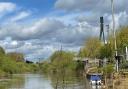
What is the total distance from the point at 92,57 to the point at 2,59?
38518 mm

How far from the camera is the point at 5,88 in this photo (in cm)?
8206

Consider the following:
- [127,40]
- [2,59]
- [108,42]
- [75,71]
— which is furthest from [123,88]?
[75,71]

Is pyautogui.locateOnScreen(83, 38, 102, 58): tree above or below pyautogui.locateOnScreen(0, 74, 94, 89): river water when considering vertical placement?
above

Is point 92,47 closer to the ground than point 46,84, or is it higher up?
higher up

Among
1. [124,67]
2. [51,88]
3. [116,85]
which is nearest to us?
[116,85]

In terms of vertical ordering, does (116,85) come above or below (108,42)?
below

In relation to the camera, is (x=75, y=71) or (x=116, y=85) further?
(x=75, y=71)

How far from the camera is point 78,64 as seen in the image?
176875 mm

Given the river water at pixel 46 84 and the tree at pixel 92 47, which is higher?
the tree at pixel 92 47

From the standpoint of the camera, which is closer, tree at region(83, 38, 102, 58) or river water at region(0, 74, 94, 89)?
river water at region(0, 74, 94, 89)

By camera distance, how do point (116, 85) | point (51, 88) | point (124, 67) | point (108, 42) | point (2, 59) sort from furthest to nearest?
point (2, 59) → point (108, 42) → point (51, 88) → point (124, 67) → point (116, 85)

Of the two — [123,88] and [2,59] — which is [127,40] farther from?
[2,59]

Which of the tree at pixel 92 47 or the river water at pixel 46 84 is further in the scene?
the tree at pixel 92 47

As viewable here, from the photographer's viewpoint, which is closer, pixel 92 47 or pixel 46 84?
pixel 46 84
